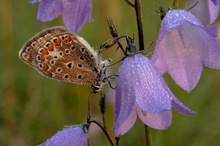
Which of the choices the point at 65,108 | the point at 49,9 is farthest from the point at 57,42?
the point at 65,108

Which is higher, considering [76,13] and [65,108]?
[76,13]

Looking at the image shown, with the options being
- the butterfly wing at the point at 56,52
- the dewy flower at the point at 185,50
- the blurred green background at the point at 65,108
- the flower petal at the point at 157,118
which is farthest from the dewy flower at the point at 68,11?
the blurred green background at the point at 65,108

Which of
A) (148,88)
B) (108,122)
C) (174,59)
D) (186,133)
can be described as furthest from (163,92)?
(186,133)

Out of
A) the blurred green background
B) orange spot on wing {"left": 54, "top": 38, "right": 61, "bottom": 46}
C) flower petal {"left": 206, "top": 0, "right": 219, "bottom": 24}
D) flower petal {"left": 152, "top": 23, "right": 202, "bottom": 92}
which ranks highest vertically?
orange spot on wing {"left": 54, "top": 38, "right": 61, "bottom": 46}

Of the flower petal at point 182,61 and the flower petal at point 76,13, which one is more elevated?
the flower petal at point 76,13

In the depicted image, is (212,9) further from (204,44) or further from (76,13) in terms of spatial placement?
(76,13)

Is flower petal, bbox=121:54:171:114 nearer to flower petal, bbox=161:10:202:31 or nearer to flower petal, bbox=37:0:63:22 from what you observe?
flower petal, bbox=161:10:202:31

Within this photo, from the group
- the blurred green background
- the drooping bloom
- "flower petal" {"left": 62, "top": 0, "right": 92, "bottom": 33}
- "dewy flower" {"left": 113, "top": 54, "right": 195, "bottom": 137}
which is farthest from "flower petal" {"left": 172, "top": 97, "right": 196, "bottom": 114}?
the blurred green background

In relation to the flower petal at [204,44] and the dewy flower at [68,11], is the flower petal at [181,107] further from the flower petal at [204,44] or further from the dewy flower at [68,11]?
the dewy flower at [68,11]
